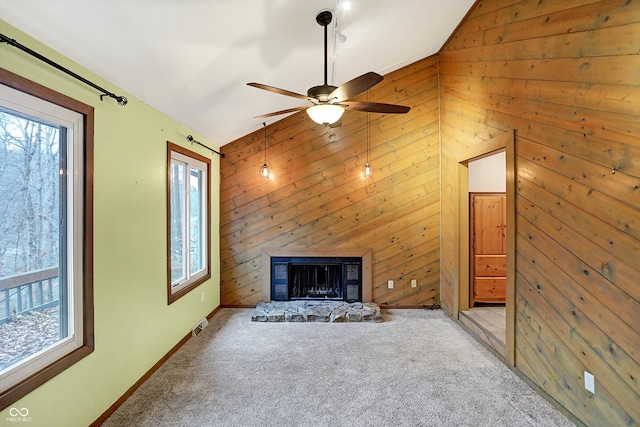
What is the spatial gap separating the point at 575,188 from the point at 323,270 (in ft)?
11.5

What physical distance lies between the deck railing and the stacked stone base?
2.67 metres

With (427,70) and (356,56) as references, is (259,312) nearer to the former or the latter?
(356,56)

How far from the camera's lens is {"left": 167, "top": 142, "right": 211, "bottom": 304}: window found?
11.3 feet

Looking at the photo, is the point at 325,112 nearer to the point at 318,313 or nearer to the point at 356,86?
the point at 356,86

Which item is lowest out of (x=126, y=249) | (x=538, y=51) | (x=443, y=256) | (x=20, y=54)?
(x=443, y=256)

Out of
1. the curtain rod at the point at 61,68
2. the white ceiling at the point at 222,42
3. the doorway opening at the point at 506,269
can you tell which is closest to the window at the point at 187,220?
the white ceiling at the point at 222,42

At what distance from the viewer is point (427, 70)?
478 centimetres

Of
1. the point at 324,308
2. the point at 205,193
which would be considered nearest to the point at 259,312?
the point at 324,308

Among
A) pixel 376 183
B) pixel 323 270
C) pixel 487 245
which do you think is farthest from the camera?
pixel 323 270

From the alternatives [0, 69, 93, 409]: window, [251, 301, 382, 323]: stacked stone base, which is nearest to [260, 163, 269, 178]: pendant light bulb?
[251, 301, 382, 323]: stacked stone base

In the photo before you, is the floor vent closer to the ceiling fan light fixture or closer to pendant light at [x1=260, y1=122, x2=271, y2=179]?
pendant light at [x1=260, y1=122, x2=271, y2=179]

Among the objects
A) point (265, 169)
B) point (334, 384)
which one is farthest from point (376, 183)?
point (334, 384)

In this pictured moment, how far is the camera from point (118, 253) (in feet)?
8.05

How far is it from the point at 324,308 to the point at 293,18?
364cm
